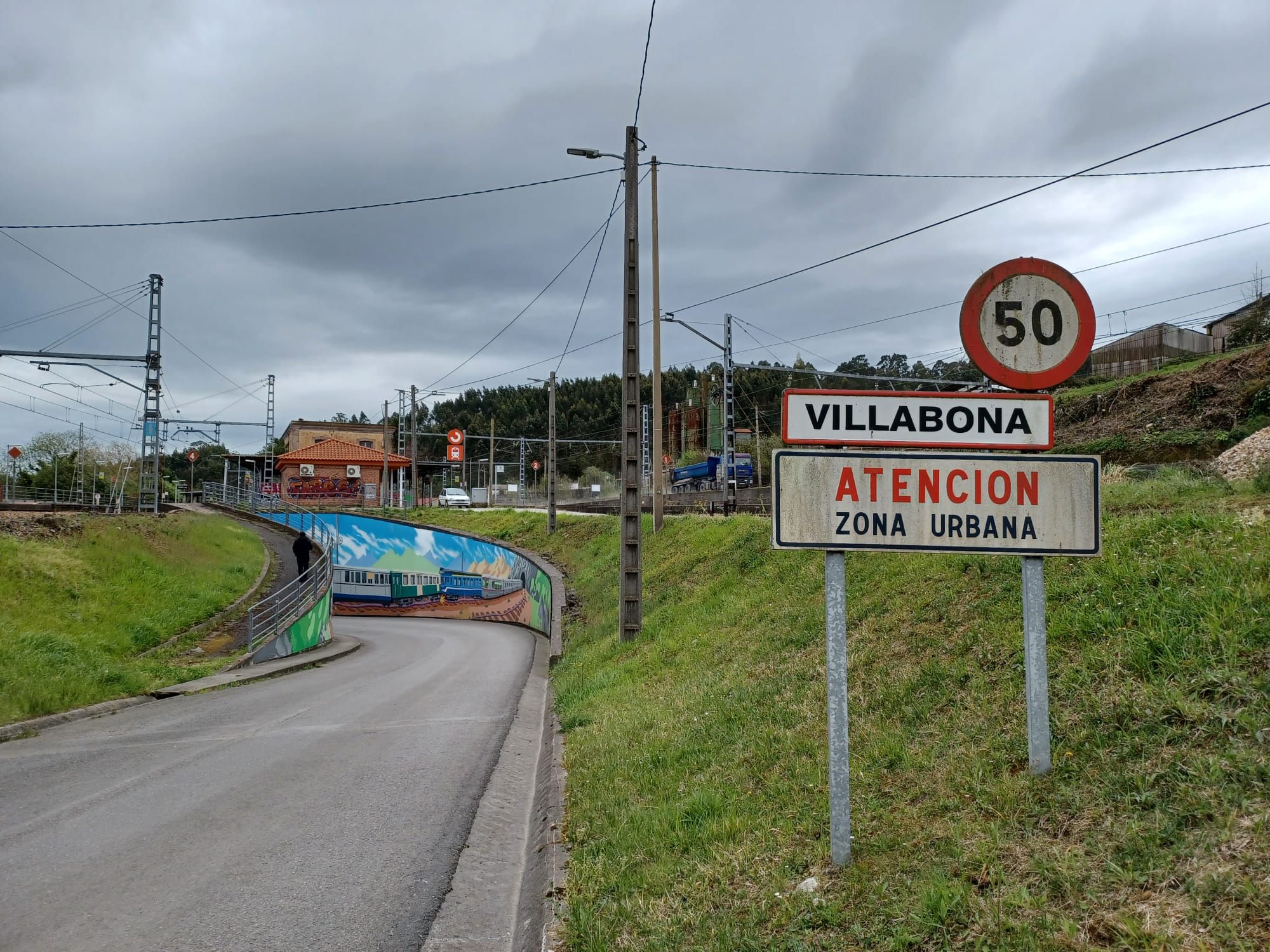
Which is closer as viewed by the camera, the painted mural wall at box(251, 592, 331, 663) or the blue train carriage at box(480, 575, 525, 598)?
the painted mural wall at box(251, 592, 331, 663)

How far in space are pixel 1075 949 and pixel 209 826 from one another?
6.31 meters

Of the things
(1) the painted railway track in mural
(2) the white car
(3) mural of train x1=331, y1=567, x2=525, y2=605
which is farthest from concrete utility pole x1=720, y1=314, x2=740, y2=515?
(2) the white car

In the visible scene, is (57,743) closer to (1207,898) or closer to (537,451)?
(1207,898)

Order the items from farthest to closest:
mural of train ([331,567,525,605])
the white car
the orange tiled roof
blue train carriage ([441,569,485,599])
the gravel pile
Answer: the orange tiled roof → the white car → mural of train ([331,567,525,605]) → blue train carriage ([441,569,485,599]) → the gravel pile

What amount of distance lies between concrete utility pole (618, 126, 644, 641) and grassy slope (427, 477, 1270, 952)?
6.11m

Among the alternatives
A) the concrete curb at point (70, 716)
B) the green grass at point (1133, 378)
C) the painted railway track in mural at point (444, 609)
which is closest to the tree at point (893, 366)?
the green grass at point (1133, 378)

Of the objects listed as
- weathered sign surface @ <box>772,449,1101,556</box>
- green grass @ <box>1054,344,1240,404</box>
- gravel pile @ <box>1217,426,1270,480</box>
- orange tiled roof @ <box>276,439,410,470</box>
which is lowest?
weathered sign surface @ <box>772,449,1101,556</box>

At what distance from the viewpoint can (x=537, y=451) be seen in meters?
132

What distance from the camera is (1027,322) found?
4422mm

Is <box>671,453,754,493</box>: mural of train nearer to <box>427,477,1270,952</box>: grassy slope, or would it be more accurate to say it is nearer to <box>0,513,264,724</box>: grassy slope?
<box>0,513,264,724</box>: grassy slope

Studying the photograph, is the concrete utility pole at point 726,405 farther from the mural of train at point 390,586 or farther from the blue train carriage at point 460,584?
the mural of train at point 390,586

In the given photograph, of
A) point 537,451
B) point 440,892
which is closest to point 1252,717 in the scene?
point 440,892

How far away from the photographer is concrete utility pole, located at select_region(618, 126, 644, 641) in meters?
15.0

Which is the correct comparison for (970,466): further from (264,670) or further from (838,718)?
(264,670)
